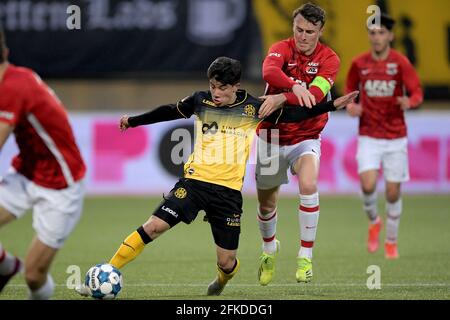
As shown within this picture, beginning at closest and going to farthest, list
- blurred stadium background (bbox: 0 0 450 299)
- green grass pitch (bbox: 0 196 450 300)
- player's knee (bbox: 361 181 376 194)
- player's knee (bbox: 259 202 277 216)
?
1. green grass pitch (bbox: 0 196 450 300)
2. player's knee (bbox: 259 202 277 216)
3. player's knee (bbox: 361 181 376 194)
4. blurred stadium background (bbox: 0 0 450 299)

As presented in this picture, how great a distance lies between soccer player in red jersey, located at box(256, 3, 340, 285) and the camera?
8.07 metres

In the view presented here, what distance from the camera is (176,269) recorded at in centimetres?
940

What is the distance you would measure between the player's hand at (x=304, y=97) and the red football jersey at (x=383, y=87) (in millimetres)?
3318

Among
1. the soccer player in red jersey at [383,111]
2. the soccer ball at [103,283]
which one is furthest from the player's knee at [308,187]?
the soccer player in red jersey at [383,111]

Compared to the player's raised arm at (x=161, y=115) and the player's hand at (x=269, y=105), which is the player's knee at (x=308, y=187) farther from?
the player's raised arm at (x=161, y=115)

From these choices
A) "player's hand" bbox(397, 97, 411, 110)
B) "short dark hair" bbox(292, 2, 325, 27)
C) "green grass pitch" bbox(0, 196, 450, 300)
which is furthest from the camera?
"player's hand" bbox(397, 97, 411, 110)

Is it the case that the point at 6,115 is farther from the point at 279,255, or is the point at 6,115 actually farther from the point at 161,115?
the point at 279,255

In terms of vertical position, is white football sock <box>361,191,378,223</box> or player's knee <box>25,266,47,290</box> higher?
player's knee <box>25,266,47,290</box>

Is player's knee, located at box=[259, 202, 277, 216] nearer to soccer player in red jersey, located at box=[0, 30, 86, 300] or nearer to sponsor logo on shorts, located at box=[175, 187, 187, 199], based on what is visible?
sponsor logo on shorts, located at box=[175, 187, 187, 199]

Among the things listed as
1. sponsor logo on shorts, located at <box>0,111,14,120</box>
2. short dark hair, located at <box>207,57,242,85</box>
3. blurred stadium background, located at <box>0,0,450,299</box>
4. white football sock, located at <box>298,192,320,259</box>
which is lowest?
blurred stadium background, located at <box>0,0,450,299</box>

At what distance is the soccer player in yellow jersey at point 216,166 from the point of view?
7.33 metres

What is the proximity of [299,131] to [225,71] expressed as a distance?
4.54 feet

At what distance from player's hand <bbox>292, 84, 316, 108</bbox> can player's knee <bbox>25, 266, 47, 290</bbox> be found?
2.60 metres

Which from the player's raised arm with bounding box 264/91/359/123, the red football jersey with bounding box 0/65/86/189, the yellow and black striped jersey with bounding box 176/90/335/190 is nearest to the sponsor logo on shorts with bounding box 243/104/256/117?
the yellow and black striped jersey with bounding box 176/90/335/190
